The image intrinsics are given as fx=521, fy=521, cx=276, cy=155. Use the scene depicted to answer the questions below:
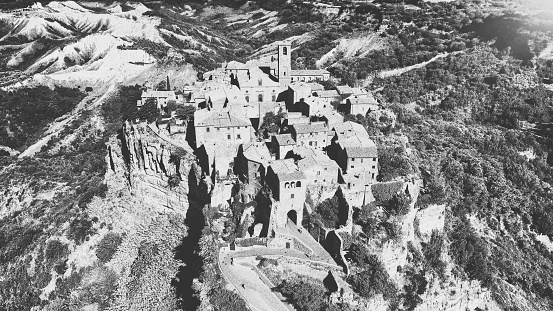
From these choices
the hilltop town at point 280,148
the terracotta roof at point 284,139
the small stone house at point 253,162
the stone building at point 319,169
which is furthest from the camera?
the terracotta roof at point 284,139

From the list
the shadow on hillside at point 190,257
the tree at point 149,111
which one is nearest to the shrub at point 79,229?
the shadow on hillside at point 190,257

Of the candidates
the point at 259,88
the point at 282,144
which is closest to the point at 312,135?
the point at 282,144

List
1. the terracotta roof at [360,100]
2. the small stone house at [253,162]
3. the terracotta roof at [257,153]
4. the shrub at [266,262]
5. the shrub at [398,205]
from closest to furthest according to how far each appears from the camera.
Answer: the shrub at [266,262] < the small stone house at [253,162] < the terracotta roof at [257,153] < the shrub at [398,205] < the terracotta roof at [360,100]

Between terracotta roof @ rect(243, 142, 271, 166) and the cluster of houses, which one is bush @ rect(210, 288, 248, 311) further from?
terracotta roof @ rect(243, 142, 271, 166)

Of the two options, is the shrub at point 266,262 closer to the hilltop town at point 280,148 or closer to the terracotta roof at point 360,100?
the hilltop town at point 280,148

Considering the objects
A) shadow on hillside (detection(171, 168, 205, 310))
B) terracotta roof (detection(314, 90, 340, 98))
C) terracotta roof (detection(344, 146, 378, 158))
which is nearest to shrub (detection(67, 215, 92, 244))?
shadow on hillside (detection(171, 168, 205, 310))

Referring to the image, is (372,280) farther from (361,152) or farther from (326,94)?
(326,94)
